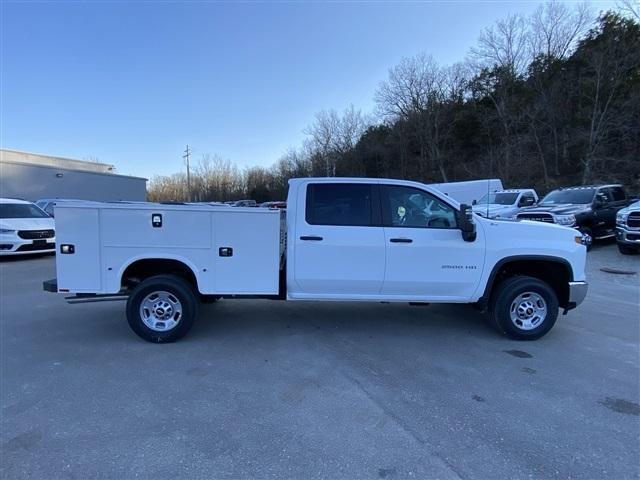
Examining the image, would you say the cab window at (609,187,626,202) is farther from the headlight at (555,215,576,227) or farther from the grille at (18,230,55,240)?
the grille at (18,230,55,240)

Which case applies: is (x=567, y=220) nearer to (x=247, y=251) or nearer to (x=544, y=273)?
(x=544, y=273)

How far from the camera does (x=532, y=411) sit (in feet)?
10.9

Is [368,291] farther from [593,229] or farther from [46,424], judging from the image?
[593,229]

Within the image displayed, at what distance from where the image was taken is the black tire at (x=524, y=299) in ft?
16.2

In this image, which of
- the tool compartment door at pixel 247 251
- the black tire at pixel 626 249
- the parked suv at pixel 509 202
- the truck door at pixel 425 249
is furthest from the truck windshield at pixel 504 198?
the tool compartment door at pixel 247 251

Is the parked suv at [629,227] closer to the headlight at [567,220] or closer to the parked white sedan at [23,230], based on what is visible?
the headlight at [567,220]

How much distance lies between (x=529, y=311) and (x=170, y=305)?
181 inches

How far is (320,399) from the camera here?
3490 mm

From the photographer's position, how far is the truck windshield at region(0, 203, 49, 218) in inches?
481

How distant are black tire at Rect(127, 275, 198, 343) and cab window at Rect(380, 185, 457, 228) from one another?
8.67ft

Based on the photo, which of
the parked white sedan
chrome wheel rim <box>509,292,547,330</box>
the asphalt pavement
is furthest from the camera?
the parked white sedan

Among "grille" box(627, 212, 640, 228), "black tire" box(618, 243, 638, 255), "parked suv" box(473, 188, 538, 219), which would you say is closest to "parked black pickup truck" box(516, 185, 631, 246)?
"black tire" box(618, 243, 638, 255)

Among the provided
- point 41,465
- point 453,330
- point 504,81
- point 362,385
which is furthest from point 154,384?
point 504,81

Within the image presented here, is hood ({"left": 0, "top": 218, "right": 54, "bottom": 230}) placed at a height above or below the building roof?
below
